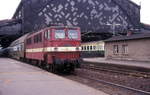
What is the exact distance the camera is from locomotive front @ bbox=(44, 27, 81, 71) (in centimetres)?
1853

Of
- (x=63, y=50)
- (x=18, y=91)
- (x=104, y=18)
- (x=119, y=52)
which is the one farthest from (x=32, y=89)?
(x=104, y=18)

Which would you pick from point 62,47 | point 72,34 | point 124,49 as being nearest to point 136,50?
point 124,49

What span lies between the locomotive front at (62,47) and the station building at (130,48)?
12188mm

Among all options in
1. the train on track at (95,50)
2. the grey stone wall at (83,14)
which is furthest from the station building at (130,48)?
the grey stone wall at (83,14)

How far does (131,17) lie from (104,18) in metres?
7.07

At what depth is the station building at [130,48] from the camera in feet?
98.0

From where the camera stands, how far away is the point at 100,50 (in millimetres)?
53250

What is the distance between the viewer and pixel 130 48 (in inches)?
1291

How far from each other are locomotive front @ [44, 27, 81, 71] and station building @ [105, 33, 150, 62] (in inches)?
480

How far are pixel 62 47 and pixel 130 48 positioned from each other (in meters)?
15.8

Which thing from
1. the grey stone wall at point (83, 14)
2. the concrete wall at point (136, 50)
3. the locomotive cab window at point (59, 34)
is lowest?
the concrete wall at point (136, 50)

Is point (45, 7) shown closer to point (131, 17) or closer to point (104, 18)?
point (104, 18)

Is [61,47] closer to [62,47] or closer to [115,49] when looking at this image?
[62,47]

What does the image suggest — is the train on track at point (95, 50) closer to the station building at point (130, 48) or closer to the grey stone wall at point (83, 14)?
the station building at point (130, 48)
